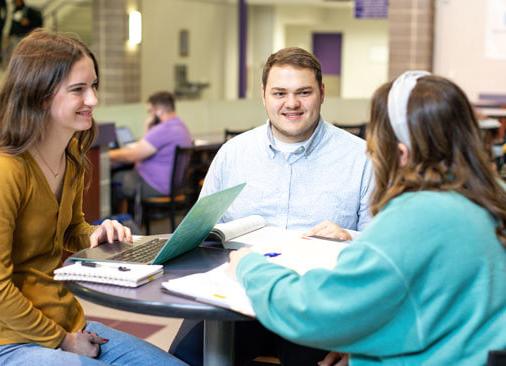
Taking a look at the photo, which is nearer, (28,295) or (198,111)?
(28,295)

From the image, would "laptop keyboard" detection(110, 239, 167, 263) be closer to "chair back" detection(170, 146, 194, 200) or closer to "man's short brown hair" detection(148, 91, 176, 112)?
"chair back" detection(170, 146, 194, 200)

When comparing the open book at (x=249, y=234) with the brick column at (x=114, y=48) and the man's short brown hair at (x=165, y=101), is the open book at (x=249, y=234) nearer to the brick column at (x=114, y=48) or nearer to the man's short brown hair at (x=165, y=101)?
the man's short brown hair at (x=165, y=101)

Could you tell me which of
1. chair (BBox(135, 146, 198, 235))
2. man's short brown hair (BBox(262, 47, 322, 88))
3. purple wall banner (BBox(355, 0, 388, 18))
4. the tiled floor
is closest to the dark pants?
man's short brown hair (BBox(262, 47, 322, 88))

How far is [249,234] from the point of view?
2.37 metres

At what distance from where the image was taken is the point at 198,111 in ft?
32.4

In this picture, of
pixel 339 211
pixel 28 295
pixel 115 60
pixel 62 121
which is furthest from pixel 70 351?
pixel 115 60

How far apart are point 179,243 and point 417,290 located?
72 cm

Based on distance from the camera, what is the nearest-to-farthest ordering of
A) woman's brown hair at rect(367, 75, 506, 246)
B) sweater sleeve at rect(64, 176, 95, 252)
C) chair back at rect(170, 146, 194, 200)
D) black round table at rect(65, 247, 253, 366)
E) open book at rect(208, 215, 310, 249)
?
woman's brown hair at rect(367, 75, 506, 246) < black round table at rect(65, 247, 253, 366) < open book at rect(208, 215, 310, 249) < sweater sleeve at rect(64, 176, 95, 252) < chair back at rect(170, 146, 194, 200)

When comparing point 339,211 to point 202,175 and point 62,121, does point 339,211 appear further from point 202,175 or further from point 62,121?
point 202,175

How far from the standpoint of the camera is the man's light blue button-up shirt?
2723 mm

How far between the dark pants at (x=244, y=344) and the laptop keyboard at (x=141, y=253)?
354 mm

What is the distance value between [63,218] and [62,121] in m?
0.25

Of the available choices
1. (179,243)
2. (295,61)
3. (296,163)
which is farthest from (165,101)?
(179,243)

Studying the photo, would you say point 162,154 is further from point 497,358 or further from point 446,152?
point 497,358
